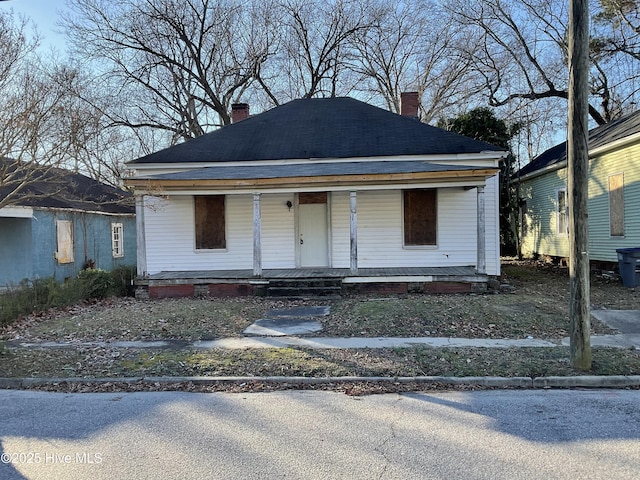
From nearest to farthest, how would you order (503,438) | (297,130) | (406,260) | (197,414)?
(503,438)
(197,414)
(406,260)
(297,130)

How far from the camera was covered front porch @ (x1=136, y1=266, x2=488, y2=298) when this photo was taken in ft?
38.7

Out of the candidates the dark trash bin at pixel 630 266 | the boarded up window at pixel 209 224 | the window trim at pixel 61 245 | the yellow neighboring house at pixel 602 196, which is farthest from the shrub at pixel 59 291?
the yellow neighboring house at pixel 602 196

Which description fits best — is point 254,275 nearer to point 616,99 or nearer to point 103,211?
point 103,211

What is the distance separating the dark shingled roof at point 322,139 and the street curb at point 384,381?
9.08 meters

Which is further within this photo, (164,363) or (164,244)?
(164,244)

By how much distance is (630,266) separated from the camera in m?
12.3

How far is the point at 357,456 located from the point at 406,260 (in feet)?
34.5

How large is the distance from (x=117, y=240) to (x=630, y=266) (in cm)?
2016

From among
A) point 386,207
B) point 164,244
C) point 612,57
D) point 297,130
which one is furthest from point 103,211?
point 612,57

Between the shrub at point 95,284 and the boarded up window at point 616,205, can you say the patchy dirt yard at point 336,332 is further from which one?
the boarded up window at point 616,205

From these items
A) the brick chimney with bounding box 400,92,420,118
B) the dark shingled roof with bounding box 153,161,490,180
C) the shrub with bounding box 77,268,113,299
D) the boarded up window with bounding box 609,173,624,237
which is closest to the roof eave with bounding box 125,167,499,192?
the dark shingled roof with bounding box 153,161,490,180

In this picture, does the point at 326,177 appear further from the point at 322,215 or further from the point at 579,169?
the point at 579,169

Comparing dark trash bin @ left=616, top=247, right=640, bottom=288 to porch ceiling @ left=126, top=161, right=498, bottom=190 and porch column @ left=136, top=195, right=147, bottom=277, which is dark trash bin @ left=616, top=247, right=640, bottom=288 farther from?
porch column @ left=136, top=195, right=147, bottom=277

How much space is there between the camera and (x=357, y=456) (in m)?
3.77
